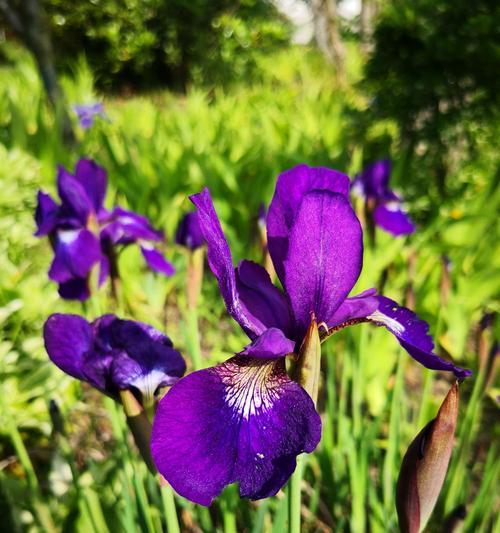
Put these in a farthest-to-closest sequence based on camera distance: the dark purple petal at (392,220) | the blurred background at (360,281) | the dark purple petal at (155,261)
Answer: the dark purple petal at (392,220)
the dark purple petal at (155,261)
the blurred background at (360,281)

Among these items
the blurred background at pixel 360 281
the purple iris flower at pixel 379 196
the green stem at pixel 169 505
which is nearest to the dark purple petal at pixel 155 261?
the blurred background at pixel 360 281

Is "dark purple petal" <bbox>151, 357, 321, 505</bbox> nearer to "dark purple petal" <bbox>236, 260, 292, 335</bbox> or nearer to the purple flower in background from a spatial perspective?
Result: "dark purple petal" <bbox>236, 260, 292, 335</bbox>

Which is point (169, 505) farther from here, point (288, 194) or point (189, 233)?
point (189, 233)

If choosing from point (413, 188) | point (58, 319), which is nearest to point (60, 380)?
point (58, 319)

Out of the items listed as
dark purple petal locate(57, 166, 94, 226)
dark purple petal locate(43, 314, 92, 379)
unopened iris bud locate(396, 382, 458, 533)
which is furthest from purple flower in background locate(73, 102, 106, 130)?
unopened iris bud locate(396, 382, 458, 533)

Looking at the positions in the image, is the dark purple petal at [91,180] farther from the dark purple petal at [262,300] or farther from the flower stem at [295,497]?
the flower stem at [295,497]

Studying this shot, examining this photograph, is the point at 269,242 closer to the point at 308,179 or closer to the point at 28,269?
the point at 308,179
